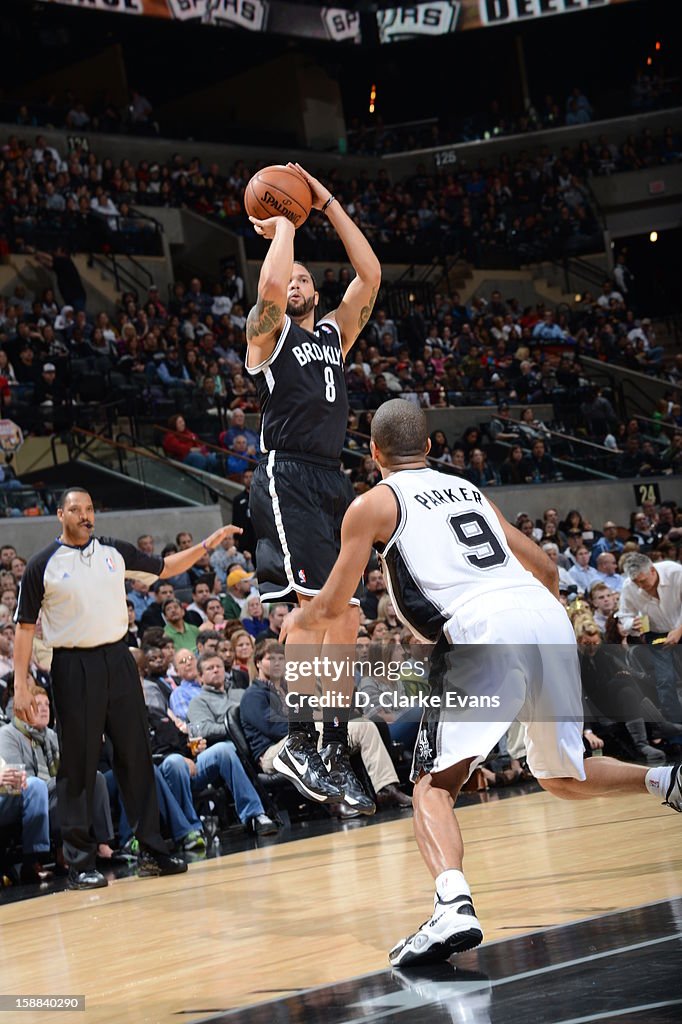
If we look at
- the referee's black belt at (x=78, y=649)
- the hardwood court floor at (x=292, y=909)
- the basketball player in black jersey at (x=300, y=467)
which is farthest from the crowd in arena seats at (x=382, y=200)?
the basketball player in black jersey at (x=300, y=467)

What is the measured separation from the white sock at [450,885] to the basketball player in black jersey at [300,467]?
50.9 inches

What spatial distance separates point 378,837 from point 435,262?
1921cm

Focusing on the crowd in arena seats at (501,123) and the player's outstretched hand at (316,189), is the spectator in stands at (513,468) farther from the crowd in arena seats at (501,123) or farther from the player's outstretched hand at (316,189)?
the player's outstretched hand at (316,189)

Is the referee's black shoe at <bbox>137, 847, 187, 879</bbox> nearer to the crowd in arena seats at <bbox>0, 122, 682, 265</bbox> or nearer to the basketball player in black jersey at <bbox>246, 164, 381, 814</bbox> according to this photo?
the basketball player in black jersey at <bbox>246, 164, 381, 814</bbox>

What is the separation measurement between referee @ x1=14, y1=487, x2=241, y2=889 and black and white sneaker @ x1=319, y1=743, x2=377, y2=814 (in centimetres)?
190

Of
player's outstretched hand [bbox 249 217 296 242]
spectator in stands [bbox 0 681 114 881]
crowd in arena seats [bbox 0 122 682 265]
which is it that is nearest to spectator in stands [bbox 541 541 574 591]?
spectator in stands [bbox 0 681 114 881]

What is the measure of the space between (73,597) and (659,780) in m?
3.72

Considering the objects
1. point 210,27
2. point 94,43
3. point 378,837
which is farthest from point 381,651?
point 94,43

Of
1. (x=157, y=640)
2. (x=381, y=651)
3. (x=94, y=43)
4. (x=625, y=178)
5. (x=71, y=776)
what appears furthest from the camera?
(x=625, y=178)

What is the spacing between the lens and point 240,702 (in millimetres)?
8977

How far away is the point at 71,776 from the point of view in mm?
6930

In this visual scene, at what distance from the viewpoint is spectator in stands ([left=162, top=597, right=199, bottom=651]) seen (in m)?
10.7

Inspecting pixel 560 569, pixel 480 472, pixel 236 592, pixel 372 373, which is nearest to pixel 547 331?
pixel 372 373

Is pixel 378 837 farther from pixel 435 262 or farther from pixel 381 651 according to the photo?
pixel 435 262
